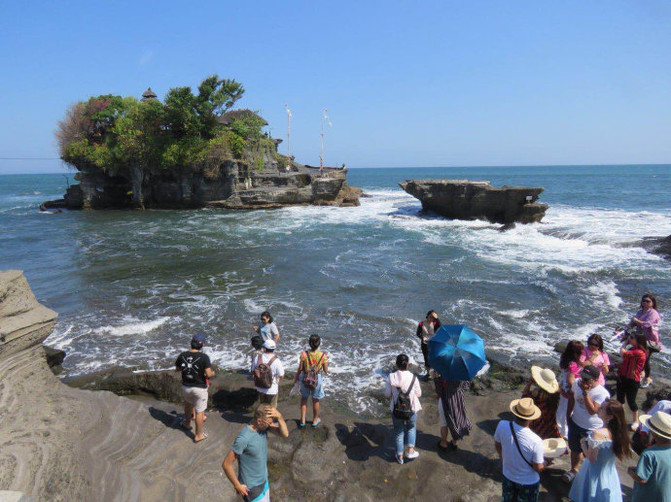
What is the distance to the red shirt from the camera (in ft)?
20.0

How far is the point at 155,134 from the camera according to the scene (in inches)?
1439

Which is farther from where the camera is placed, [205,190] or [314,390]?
[205,190]

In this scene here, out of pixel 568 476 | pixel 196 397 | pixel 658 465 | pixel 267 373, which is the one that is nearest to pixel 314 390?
pixel 267 373

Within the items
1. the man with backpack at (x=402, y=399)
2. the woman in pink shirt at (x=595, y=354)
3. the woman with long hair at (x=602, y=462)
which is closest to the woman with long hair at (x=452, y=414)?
the man with backpack at (x=402, y=399)

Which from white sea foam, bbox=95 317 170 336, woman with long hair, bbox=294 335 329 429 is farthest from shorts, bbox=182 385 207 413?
white sea foam, bbox=95 317 170 336

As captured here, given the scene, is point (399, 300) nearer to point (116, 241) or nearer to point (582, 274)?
point (582, 274)

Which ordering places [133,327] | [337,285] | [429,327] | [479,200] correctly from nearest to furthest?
[429,327]
[133,327]
[337,285]
[479,200]

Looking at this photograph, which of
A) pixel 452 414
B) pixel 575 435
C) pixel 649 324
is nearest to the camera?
pixel 575 435

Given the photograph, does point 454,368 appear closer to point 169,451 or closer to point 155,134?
point 169,451

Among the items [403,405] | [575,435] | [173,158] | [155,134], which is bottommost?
[575,435]

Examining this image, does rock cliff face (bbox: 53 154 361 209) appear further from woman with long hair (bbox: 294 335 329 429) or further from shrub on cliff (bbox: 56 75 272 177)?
woman with long hair (bbox: 294 335 329 429)

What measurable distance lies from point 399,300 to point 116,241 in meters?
18.5

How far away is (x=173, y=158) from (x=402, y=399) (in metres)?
35.5

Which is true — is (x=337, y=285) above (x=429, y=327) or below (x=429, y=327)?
below
